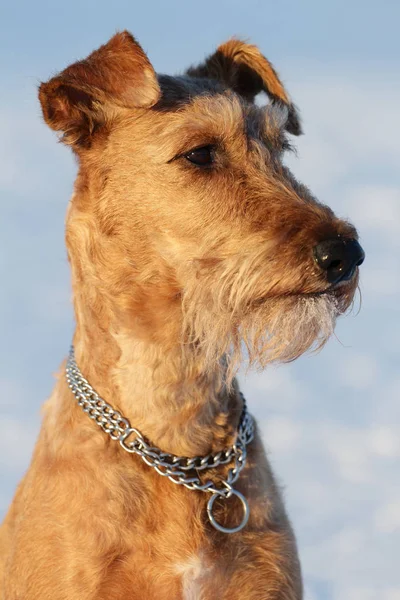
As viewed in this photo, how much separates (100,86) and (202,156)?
598 mm

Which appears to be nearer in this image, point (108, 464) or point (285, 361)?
point (108, 464)

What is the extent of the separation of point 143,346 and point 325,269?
1013 mm

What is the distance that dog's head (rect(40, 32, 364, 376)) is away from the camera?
3.91m

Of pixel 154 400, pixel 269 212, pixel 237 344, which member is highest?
pixel 269 212

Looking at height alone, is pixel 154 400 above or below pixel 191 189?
below

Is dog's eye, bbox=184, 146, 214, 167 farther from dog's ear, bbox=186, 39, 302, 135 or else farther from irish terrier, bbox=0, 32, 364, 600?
dog's ear, bbox=186, 39, 302, 135

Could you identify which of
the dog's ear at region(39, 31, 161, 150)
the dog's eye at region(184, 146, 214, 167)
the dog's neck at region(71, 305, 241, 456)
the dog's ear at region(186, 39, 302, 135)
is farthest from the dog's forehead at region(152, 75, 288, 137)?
the dog's neck at region(71, 305, 241, 456)

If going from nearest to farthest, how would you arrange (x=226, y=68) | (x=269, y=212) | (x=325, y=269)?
(x=325, y=269) < (x=269, y=212) < (x=226, y=68)

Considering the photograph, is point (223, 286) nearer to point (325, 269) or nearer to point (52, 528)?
point (325, 269)

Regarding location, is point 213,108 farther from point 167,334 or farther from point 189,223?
point 167,334

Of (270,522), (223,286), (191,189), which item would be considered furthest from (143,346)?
(270,522)

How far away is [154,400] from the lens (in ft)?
13.8

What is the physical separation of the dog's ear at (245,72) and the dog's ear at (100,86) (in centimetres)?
129

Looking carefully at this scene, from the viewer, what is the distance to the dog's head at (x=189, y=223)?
12.8ft
